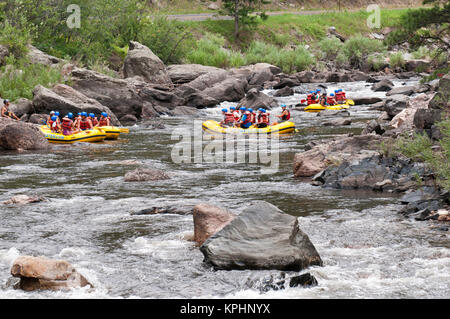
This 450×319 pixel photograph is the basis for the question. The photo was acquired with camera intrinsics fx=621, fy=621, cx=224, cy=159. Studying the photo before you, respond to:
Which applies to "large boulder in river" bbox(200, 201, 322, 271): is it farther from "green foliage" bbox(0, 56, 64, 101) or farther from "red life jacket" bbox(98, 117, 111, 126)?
"green foliage" bbox(0, 56, 64, 101)

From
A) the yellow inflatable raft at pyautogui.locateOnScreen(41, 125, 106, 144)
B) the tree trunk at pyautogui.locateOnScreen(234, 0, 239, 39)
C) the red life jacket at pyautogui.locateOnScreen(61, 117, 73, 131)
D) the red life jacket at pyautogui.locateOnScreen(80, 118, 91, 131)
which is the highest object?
the tree trunk at pyautogui.locateOnScreen(234, 0, 239, 39)

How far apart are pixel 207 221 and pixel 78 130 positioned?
12.4 metres

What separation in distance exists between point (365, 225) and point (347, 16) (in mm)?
49531

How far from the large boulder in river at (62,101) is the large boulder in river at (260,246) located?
49.9ft

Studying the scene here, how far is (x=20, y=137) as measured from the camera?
57.8ft

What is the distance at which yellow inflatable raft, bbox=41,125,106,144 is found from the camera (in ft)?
61.7

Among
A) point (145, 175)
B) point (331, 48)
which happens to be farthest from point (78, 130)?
point (331, 48)

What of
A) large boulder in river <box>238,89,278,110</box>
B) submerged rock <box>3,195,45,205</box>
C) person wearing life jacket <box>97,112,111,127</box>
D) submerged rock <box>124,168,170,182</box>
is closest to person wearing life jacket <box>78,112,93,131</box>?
person wearing life jacket <box>97,112,111,127</box>

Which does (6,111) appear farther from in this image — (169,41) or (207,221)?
(169,41)

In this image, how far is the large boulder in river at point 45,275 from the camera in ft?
21.8

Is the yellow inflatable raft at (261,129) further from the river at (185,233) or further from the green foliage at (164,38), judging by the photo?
the green foliage at (164,38)

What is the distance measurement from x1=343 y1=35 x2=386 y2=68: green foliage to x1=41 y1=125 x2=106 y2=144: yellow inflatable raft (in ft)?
84.1

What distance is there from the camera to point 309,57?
129ft
